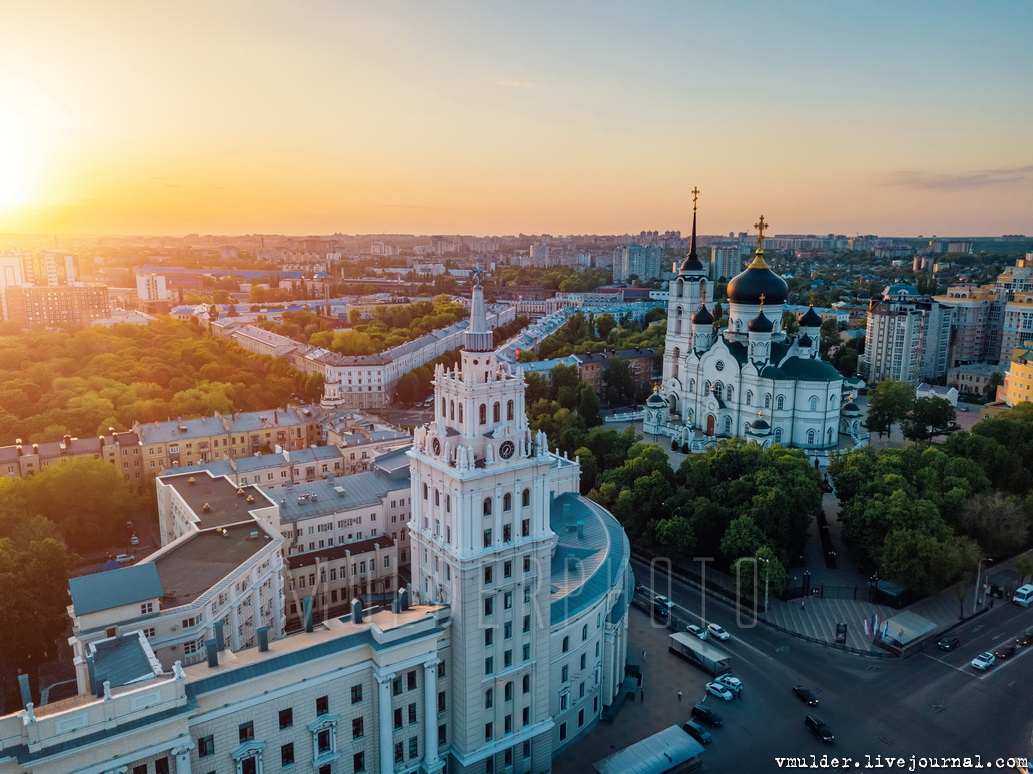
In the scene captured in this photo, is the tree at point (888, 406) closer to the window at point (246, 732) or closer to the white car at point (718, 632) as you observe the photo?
the white car at point (718, 632)

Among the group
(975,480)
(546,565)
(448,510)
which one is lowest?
(975,480)

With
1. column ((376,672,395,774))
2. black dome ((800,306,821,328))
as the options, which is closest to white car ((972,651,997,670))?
column ((376,672,395,774))

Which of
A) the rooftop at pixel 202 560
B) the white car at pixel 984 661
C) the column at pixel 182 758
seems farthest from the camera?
the white car at pixel 984 661

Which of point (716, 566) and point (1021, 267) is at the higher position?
point (1021, 267)

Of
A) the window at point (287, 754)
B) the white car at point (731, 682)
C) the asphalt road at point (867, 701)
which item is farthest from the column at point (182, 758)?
the white car at point (731, 682)

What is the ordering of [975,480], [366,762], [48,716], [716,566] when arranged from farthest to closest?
[975,480], [716,566], [366,762], [48,716]

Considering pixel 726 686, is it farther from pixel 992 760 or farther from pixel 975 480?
pixel 975 480

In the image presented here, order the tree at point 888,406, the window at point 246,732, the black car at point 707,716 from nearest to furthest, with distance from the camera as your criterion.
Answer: the window at point 246,732 → the black car at point 707,716 → the tree at point 888,406

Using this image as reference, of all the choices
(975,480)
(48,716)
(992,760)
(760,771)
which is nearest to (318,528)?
(48,716)
